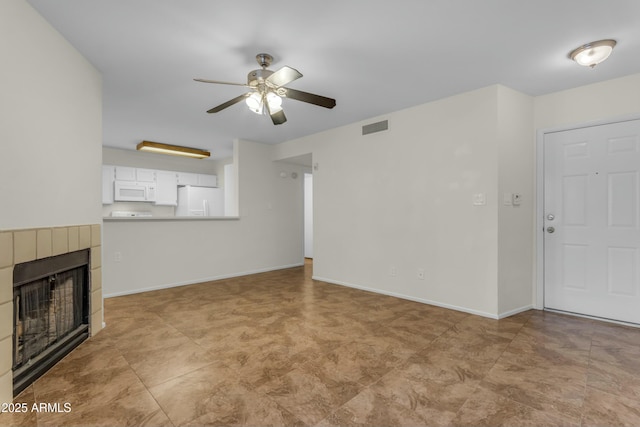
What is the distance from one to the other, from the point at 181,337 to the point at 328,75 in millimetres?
2621

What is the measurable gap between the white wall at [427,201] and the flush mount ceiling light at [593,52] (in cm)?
68

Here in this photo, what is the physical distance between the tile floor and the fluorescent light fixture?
3.26 m

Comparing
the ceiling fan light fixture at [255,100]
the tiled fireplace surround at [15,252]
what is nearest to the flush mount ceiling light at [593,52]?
the ceiling fan light fixture at [255,100]

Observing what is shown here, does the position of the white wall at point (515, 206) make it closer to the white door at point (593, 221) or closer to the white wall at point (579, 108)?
the white wall at point (579, 108)

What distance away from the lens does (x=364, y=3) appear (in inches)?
74.6

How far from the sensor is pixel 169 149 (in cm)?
574

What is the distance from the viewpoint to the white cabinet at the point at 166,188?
645 cm

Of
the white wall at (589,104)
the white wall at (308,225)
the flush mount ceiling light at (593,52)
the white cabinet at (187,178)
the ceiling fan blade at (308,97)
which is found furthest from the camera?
the white wall at (308,225)

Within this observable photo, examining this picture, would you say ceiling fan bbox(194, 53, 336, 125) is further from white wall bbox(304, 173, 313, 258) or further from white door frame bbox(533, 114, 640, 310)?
white wall bbox(304, 173, 313, 258)

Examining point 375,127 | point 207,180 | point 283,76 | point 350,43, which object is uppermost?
point 350,43

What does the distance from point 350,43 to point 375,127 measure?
6.03 ft

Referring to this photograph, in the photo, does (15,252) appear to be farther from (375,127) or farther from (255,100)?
(375,127)

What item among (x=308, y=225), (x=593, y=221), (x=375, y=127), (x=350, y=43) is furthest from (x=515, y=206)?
(x=308, y=225)

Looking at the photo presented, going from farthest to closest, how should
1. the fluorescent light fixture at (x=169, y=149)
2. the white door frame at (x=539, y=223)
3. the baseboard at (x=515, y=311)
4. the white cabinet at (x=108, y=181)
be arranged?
the white cabinet at (x=108, y=181)
the fluorescent light fixture at (x=169, y=149)
the white door frame at (x=539, y=223)
the baseboard at (x=515, y=311)
